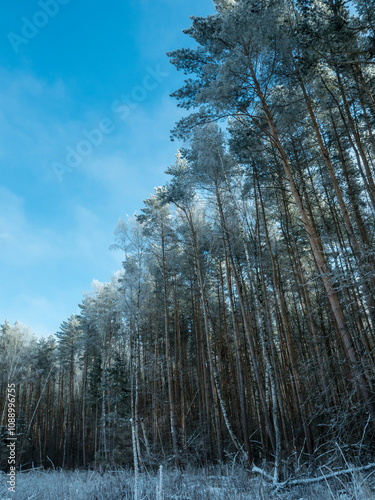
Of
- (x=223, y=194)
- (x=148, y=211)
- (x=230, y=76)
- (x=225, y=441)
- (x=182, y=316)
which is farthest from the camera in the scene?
(x=182, y=316)

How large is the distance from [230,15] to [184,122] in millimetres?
2507

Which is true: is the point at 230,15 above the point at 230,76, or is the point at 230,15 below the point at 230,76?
above

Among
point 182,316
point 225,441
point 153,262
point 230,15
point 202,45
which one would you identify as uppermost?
point 202,45

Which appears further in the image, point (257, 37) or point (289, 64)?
point (289, 64)

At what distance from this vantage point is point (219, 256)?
1367 centimetres

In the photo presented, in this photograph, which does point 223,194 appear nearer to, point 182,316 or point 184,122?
point 184,122

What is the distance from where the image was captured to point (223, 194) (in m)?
11.4

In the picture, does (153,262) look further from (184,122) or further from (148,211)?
(184,122)

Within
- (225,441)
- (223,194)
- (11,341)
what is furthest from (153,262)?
(11,341)

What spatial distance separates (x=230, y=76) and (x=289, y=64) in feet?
5.47

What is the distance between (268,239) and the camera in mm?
9531

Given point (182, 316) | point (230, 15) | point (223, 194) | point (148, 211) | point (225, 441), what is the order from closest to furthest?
point (230, 15)
point (223, 194)
point (225, 441)
point (148, 211)
point (182, 316)

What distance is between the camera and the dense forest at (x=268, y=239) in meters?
6.09

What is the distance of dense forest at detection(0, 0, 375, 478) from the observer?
240 inches
